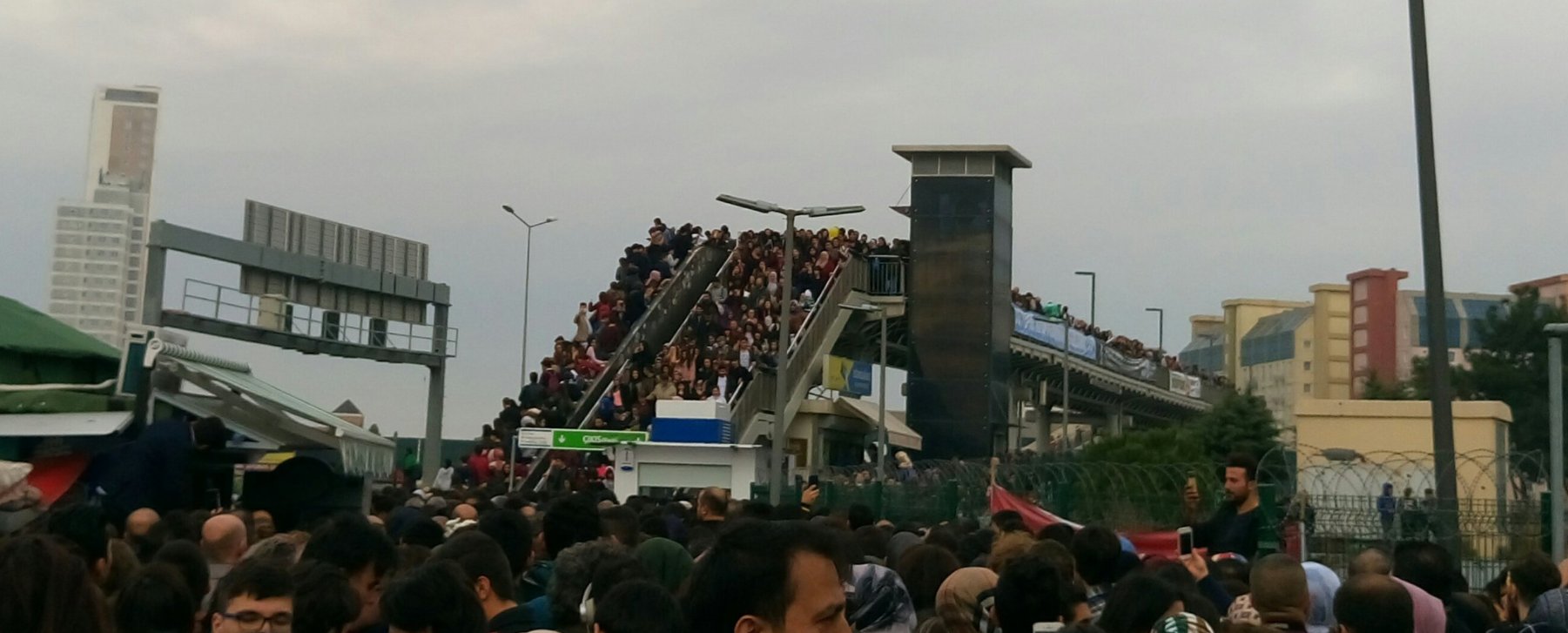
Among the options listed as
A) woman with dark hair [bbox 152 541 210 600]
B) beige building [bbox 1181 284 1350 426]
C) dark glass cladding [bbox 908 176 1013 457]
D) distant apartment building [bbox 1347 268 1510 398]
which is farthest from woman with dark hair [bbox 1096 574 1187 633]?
beige building [bbox 1181 284 1350 426]

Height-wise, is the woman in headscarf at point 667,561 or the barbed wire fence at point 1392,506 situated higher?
the barbed wire fence at point 1392,506

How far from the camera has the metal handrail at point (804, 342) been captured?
45219 millimetres

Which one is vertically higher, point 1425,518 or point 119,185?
point 119,185

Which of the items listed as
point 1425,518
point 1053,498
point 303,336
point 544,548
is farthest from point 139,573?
point 303,336

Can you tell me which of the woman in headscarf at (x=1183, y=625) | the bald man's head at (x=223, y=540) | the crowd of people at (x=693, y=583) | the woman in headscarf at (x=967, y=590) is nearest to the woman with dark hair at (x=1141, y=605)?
the crowd of people at (x=693, y=583)

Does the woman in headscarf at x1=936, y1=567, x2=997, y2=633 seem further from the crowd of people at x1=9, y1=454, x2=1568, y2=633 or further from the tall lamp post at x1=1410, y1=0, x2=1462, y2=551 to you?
the tall lamp post at x1=1410, y1=0, x2=1462, y2=551

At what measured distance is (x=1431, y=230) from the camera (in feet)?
55.8

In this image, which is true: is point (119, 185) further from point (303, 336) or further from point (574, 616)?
point (574, 616)

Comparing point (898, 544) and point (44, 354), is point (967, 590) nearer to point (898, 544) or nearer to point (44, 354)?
point (898, 544)

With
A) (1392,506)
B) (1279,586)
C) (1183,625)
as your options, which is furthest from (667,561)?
(1392,506)

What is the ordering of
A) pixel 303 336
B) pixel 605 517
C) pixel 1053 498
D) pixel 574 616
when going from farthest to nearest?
1. pixel 303 336
2. pixel 1053 498
3. pixel 605 517
4. pixel 574 616

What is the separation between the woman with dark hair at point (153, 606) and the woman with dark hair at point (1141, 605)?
2.92 meters

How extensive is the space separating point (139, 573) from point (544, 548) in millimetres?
3618

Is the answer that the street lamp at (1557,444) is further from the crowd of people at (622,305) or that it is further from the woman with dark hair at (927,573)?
the crowd of people at (622,305)
